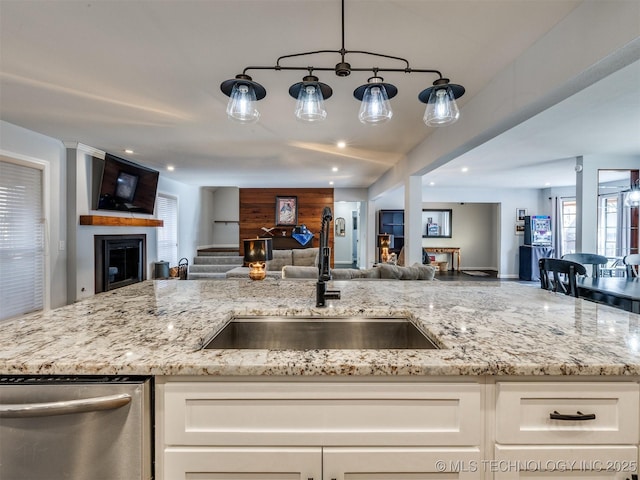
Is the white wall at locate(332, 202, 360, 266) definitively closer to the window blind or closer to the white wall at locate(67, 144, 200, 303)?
the white wall at locate(67, 144, 200, 303)

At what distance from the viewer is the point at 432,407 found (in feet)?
2.77

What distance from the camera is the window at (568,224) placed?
774 centimetres

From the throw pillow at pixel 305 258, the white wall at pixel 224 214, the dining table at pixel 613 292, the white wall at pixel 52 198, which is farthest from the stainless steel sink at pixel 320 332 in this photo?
the white wall at pixel 224 214

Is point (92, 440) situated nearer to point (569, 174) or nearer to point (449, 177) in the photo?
point (449, 177)

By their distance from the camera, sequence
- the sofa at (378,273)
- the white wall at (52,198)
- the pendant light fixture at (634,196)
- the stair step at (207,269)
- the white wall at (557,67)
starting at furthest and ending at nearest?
the stair step at (207,269)
the pendant light fixture at (634,196)
the white wall at (52,198)
the sofa at (378,273)
the white wall at (557,67)

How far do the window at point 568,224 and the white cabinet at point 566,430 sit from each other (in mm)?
8742

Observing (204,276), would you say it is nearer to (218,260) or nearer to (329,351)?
(218,260)

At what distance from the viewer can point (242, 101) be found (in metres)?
1.47

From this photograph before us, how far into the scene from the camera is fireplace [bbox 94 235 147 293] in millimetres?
4652

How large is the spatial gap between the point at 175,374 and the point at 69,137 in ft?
14.6

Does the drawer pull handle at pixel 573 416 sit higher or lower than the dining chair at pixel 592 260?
lower

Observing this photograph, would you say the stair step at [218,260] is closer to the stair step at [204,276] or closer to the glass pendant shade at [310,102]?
the stair step at [204,276]

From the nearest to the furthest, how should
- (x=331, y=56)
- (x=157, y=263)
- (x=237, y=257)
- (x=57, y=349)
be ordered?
(x=57, y=349)
(x=331, y=56)
(x=157, y=263)
(x=237, y=257)

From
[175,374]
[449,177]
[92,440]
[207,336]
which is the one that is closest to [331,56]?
[207,336]
